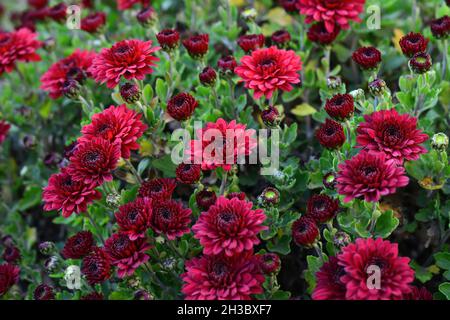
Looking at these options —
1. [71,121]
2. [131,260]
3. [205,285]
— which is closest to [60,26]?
[71,121]

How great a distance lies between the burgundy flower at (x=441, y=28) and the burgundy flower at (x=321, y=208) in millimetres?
799

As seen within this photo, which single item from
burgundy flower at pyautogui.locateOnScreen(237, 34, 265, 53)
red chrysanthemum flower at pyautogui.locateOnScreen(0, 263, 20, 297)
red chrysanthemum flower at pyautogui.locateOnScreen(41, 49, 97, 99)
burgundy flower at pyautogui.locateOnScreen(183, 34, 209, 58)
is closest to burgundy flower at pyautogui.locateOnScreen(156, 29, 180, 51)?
burgundy flower at pyautogui.locateOnScreen(183, 34, 209, 58)

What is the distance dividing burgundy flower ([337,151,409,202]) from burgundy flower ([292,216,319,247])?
0.15 meters

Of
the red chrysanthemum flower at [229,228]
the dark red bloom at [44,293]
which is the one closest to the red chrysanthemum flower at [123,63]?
the red chrysanthemum flower at [229,228]

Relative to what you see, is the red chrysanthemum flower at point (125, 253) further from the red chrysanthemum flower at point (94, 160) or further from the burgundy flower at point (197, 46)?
the burgundy flower at point (197, 46)

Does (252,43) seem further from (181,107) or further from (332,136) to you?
(332,136)

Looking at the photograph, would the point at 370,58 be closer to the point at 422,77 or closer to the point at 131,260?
the point at 422,77

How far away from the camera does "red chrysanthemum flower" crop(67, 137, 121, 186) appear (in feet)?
5.52

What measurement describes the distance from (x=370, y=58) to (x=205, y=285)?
95 cm

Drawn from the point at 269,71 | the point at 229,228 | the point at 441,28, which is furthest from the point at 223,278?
the point at 441,28

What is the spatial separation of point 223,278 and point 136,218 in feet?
1.03

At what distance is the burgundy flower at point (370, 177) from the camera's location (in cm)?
148

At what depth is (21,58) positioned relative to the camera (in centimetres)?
236

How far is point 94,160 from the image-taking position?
1676 mm
